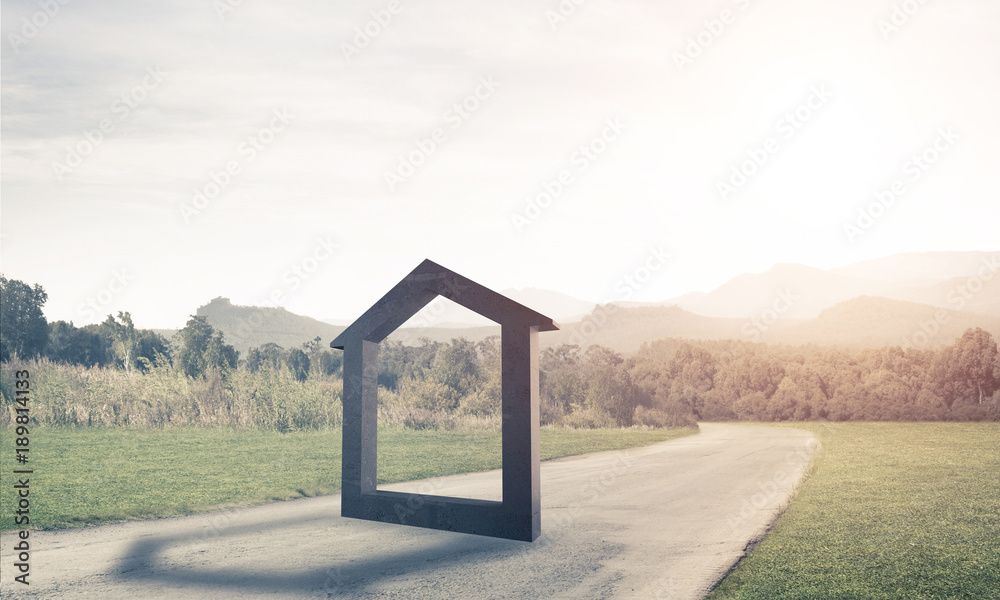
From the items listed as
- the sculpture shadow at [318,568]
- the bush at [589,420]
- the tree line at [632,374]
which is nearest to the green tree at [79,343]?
the tree line at [632,374]

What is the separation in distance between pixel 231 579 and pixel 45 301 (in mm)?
42907

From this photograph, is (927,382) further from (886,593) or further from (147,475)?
(147,475)

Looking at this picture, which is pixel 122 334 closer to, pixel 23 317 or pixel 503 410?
pixel 23 317

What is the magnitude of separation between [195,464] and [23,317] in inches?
1359

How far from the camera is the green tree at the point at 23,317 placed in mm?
38344

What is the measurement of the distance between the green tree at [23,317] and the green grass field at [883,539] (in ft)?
143

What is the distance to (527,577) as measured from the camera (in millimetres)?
6695

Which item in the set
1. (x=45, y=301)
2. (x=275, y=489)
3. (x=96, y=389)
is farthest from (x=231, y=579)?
(x=45, y=301)

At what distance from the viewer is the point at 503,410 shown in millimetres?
8508

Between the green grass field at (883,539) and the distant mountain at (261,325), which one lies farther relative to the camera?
the distant mountain at (261,325)

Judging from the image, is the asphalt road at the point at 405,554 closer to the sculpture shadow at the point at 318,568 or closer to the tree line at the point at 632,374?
the sculpture shadow at the point at 318,568

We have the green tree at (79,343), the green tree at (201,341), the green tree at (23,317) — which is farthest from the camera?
the green tree at (79,343)

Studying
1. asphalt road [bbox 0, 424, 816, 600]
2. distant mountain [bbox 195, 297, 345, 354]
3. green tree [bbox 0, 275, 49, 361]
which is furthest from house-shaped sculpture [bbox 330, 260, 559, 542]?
distant mountain [bbox 195, 297, 345, 354]

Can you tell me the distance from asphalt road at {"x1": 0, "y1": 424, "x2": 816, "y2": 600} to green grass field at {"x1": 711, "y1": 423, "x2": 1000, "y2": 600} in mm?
479
